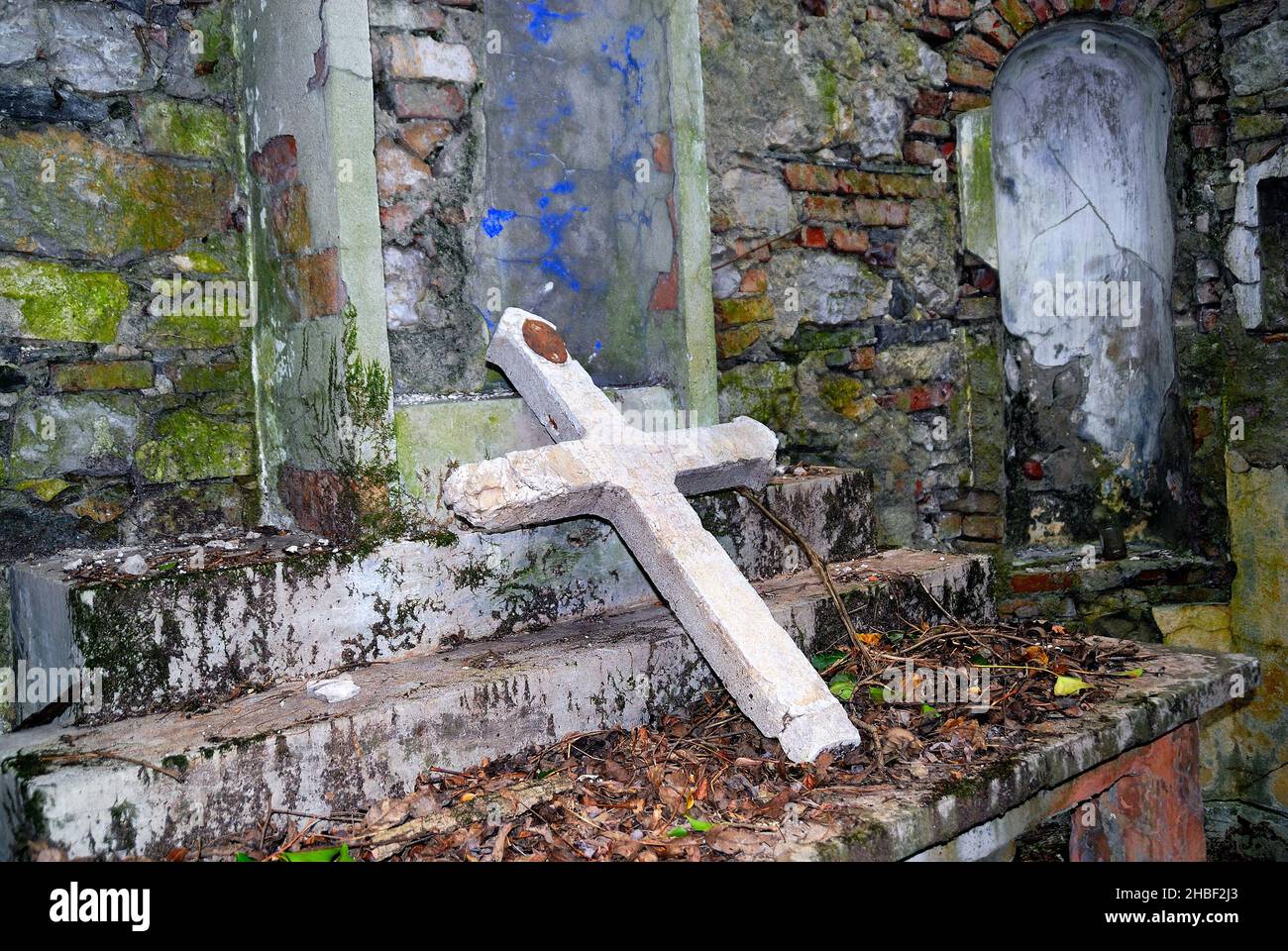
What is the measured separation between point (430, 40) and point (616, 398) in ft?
3.18

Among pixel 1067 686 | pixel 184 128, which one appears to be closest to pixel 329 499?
pixel 184 128

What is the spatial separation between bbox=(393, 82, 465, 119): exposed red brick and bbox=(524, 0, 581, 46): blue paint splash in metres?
0.30

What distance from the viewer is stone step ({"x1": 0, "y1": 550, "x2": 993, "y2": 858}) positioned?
5.36 ft

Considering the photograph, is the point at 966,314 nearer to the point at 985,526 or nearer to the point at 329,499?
the point at 985,526

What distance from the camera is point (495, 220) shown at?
103 inches

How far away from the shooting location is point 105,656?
186 centimetres

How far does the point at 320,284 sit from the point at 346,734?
39.9 inches

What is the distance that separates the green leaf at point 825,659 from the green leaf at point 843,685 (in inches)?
2.1

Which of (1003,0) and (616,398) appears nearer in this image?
(616,398)

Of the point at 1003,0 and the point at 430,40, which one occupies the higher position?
the point at 1003,0

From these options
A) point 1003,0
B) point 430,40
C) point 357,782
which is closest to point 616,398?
point 430,40

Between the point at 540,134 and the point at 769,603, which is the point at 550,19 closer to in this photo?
the point at 540,134

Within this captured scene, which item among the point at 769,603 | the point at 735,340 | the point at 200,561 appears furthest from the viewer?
the point at 735,340

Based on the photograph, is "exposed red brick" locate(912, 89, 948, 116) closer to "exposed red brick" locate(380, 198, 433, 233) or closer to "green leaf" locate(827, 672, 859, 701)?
"exposed red brick" locate(380, 198, 433, 233)
